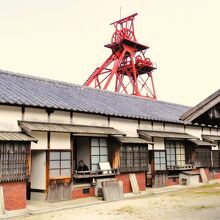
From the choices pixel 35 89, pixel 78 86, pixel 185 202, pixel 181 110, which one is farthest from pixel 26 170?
pixel 181 110

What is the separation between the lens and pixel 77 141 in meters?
18.0

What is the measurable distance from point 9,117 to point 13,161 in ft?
6.07

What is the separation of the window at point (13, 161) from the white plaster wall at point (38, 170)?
1425mm

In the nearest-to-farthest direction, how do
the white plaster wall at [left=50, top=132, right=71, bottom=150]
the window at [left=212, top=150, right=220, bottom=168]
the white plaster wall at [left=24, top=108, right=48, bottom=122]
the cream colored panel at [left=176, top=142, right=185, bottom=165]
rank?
the white plaster wall at [left=24, top=108, right=48, bottom=122] → the white plaster wall at [left=50, top=132, right=71, bottom=150] → the cream colored panel at [left=176, top=142, right=185, bottom=165] → the window at [left=212, top=150, right=220, bottom=168]

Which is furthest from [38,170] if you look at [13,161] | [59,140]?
[13,161]

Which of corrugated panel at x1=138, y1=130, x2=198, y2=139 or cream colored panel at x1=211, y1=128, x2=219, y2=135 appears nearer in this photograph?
corrugated panel at x1=138, y1=130, x2=198, y2=139

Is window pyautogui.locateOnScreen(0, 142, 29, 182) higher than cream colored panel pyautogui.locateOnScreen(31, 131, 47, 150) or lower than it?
lower

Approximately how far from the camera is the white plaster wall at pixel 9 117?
13305 mm

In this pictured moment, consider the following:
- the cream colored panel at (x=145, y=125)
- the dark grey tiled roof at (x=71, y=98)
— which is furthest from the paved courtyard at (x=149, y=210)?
the cream colored panel at (x=145, y=125)

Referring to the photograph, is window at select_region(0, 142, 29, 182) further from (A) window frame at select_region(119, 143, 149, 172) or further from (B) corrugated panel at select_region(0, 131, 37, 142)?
(A) window frame at select_region(119, 143, 149, 172)

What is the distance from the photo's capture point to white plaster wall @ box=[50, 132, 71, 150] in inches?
586

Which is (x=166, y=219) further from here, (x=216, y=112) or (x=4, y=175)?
(x=4, y=175)

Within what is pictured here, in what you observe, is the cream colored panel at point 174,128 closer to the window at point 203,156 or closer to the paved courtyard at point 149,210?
the window at point 203,156

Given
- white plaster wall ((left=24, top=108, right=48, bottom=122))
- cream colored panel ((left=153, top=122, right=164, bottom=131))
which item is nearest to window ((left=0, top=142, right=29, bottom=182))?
white plaster wall ((left=24, top=108, right=48, bottom=122))
